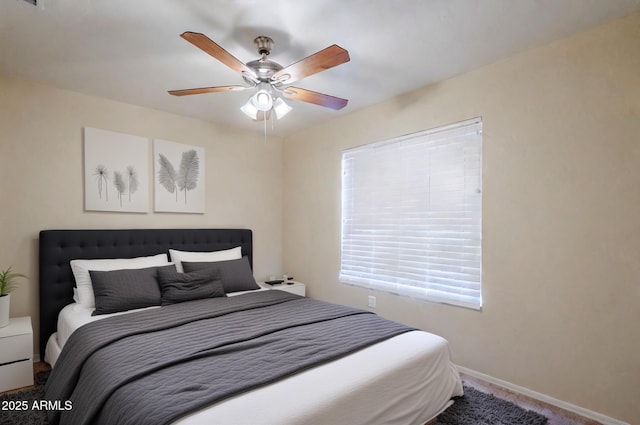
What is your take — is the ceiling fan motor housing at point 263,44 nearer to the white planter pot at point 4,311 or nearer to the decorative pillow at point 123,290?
the decorative pillow at point 123,290

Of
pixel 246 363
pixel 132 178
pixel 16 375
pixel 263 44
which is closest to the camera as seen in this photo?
pixel 246 363

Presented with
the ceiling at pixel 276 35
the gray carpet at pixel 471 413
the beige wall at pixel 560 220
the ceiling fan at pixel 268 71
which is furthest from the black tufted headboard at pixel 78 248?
the beige wall at pixel 560 220

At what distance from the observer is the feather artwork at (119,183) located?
3.15 m

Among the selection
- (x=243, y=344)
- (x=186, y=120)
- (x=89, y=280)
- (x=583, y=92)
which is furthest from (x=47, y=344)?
(x=583, y=92)

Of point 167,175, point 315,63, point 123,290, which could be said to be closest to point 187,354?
point 123,290

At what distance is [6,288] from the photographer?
2.60 metres

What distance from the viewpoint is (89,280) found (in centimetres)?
269

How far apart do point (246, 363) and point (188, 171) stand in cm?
263

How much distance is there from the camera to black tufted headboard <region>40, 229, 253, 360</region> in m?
2.70

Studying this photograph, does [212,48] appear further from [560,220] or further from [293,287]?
[293,287]

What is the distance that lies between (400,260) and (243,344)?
71.5 inches

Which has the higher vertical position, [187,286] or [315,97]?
[315,97]

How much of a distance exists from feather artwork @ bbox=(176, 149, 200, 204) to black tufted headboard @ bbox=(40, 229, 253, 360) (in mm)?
478

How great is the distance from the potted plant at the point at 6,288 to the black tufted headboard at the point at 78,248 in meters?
0.21
